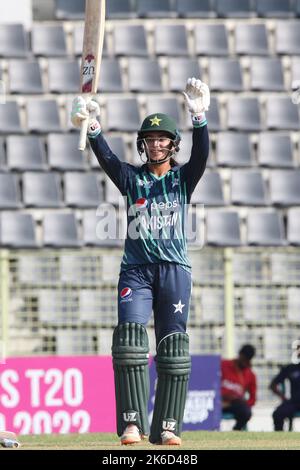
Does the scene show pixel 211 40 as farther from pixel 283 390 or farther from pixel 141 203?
pixel 141 203

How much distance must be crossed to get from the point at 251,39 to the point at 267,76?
59 cm

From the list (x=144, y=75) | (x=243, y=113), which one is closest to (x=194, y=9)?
(x=144, y=75)

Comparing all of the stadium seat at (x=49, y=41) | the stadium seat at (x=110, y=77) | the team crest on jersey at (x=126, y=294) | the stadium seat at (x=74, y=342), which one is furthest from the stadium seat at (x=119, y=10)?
the team crest on jersey at (x=126, y=294)

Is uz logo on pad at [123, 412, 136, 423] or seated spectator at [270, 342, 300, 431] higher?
seated spectator at [270, 342, 300, 431]

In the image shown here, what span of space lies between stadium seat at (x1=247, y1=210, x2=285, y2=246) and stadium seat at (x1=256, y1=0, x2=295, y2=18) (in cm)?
328

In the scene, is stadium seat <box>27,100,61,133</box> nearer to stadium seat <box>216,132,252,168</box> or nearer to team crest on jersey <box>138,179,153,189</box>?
stadium seat <box>216,132,252,168</box>

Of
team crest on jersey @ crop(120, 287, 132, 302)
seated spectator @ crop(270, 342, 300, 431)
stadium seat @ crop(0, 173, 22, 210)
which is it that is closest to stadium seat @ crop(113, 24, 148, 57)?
stadium seat @ crop(0, 173, 22, 210)

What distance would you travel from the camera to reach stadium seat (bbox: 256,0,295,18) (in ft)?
59.2

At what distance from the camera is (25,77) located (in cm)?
1692

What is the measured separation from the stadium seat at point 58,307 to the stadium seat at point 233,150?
12.4 ft

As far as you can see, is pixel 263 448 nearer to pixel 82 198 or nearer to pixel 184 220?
pixel 184 220
